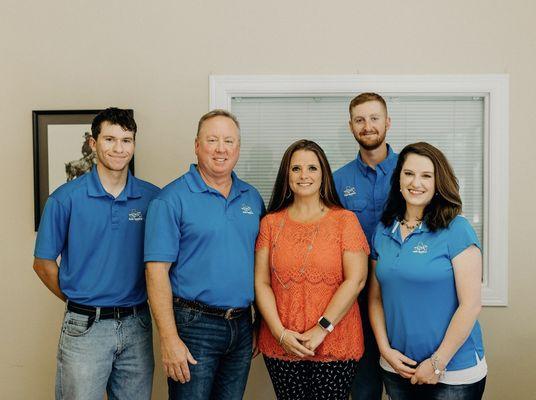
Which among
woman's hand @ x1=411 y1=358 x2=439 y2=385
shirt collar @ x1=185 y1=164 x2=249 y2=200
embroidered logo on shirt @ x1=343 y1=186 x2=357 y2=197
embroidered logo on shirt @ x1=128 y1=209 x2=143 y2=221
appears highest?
shirt collar @ x1=185 y1=164 x2=249 y2=200

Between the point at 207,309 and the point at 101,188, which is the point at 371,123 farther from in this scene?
the point at 101,188

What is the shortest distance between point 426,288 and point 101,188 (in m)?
1.31

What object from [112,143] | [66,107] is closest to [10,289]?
[66,107]

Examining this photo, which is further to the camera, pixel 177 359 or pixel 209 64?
pixel 209 64

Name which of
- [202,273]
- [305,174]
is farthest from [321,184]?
[202,273]

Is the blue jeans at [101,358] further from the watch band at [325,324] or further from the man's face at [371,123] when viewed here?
the man's face at [371,123]

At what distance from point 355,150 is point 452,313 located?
124 cm

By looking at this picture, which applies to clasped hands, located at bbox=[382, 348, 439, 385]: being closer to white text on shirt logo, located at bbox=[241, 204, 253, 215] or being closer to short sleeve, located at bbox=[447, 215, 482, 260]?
short sleeve, located at bbox=[447, 215, 482, 260]

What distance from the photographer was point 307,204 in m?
1.99

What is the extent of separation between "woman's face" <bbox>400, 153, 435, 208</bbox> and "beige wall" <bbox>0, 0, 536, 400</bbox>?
40.2 inches

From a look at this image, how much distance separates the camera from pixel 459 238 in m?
1.69

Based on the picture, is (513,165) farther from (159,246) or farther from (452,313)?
(159,246)

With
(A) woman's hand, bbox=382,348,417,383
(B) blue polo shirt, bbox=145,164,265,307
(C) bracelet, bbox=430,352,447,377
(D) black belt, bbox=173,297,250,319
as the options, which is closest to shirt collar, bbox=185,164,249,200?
(B) blue polo shirt, bbox=145,164,265,307

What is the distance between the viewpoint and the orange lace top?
6.00 ft
